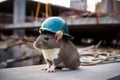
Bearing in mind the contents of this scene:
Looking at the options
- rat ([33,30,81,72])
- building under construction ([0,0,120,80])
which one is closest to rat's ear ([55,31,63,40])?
rat ([33,30,81,72])

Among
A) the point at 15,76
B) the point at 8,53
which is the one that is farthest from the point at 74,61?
the point at 8,53

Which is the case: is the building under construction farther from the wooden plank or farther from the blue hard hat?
the blue hard hat

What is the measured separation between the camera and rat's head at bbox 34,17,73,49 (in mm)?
2742

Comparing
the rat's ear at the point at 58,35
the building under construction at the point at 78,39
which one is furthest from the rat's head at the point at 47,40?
the building under construction at the point at 78,39

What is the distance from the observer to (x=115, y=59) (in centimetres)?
399

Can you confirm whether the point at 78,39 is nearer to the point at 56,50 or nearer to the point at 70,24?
the point at 70,24

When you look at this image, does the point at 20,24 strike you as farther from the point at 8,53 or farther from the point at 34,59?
the point at 34,59

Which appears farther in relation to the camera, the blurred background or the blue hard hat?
the blurred background

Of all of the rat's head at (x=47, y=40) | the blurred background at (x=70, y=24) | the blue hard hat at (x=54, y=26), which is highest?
the blue hard hat at (x=54, y=26)

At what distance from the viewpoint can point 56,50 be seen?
2795 mm

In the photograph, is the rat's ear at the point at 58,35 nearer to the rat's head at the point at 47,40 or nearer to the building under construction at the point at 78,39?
the rat's head at the point at 47,40

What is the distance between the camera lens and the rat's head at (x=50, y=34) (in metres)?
2.74

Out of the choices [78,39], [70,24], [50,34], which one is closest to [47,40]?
[50,34]

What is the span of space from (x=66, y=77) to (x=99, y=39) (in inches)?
463
